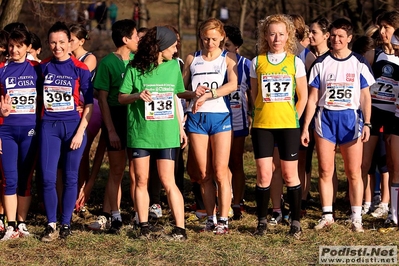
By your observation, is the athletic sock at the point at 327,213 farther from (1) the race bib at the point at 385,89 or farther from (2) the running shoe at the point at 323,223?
(1) the race bib at the point at 385,89

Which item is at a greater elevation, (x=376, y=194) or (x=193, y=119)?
(x=193, y=119)

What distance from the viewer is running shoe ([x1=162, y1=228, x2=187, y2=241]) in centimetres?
660

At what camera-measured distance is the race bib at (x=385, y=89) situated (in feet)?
24.1

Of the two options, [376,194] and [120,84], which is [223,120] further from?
[376,194]

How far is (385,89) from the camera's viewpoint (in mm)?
7402

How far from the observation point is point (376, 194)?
27.7 ft

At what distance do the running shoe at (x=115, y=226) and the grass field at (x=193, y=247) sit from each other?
66 millimetres

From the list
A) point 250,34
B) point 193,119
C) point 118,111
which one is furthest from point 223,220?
point 250,34

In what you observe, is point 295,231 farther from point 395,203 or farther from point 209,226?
point 395,203

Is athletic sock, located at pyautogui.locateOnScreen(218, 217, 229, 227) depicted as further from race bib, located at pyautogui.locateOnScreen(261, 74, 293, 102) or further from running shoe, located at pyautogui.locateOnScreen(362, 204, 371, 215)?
running shoe, located at pyautogui.locateOnScreen(362, 204, 371, 215)

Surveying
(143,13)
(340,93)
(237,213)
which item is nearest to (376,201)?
(237,213)

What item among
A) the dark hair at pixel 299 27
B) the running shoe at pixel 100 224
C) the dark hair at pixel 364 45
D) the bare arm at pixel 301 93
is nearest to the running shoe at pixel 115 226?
the running shoe at pixel 100 224

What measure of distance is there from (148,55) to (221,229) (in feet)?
5.84

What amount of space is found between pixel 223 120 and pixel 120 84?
3.47 feet
